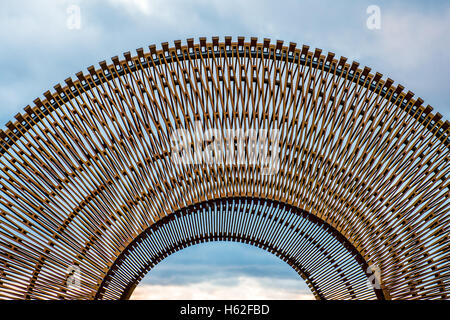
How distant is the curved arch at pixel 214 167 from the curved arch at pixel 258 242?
37cm

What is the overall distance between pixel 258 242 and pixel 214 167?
4.05 metres

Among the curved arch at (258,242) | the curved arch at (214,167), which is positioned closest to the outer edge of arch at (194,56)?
the curved arch at (214,167)

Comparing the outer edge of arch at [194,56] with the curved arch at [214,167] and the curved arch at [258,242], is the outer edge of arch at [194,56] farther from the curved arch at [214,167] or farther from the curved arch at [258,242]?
the curved arch at [258,242]

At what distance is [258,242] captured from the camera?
12.8 meters

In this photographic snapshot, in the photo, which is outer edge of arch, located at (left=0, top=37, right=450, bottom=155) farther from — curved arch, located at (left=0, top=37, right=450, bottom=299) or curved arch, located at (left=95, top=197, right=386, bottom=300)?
curved arch, located at (left=95, top=197, right=386, bottom=300)

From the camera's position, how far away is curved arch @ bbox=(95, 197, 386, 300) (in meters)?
10.3

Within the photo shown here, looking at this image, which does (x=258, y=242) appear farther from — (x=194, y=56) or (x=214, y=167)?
(x=194, y=56)

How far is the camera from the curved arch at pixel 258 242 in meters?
10.3

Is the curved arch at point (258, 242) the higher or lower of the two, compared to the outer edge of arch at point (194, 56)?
lower

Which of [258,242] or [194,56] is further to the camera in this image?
[258,242]

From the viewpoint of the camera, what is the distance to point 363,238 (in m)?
10.1

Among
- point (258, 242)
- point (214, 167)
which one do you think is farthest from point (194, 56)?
point (258, 242)

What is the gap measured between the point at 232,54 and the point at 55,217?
6260mm
